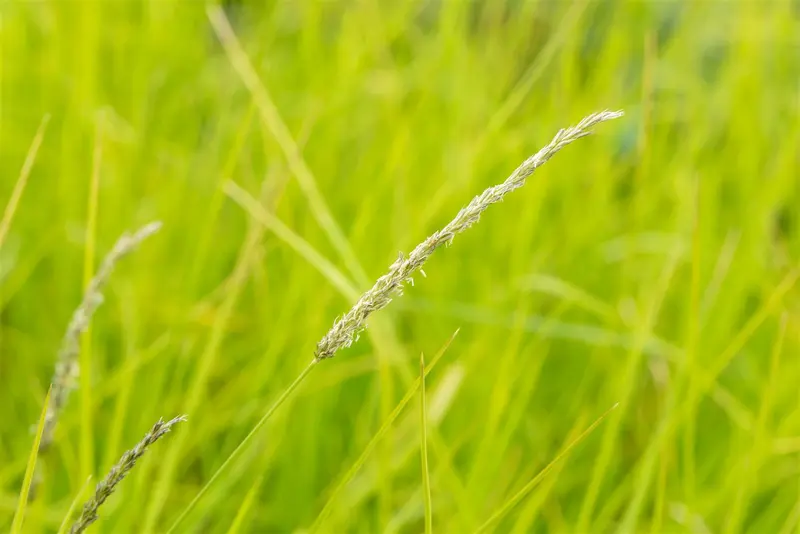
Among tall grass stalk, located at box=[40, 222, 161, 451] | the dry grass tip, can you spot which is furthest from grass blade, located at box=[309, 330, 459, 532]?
tall grass stalk, located at box=[40, 222, 161, 451]

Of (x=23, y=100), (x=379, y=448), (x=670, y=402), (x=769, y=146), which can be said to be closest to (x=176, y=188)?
(x=23, y=100)

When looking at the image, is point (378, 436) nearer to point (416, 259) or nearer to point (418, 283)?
point (416, 259)

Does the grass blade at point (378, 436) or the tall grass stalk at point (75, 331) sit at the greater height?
the tall grass stalk at point (75, 331)

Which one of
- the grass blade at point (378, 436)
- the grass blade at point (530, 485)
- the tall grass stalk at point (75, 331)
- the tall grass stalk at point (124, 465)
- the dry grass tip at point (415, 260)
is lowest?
the grass blade at point (530, 485)

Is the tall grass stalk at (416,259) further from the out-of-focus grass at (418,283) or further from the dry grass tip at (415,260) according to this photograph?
the out-of-focus grass at (418,283)

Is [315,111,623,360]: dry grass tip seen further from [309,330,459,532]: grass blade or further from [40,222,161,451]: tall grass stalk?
[40,222,161,451]: tall grass stalk

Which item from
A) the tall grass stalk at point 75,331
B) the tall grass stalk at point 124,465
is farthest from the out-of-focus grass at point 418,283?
the tall grass stalk at point 124,465

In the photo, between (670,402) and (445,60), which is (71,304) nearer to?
(445,60)

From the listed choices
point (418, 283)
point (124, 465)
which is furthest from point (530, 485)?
point (418, 283)
